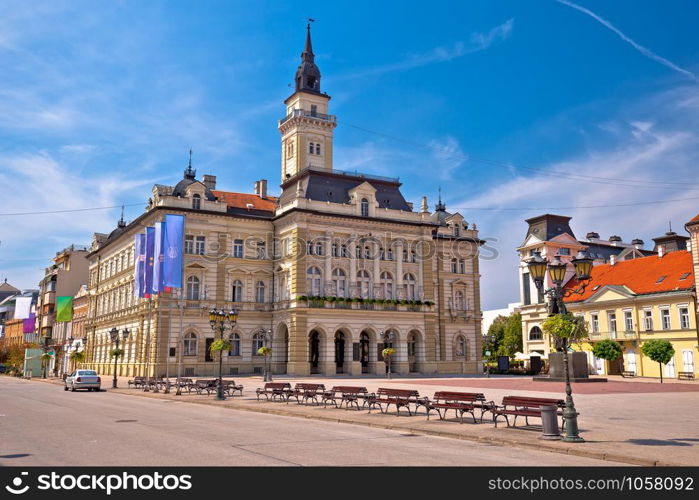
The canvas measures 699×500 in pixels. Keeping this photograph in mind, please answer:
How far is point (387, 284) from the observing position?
6200 cm

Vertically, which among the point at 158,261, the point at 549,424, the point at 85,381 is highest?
the point at 158,261

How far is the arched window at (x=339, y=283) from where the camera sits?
58844mm

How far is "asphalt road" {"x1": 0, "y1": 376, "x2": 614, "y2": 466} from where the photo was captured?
12203mm

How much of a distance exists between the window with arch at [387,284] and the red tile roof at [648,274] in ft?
60.5

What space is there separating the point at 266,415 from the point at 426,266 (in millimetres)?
41998

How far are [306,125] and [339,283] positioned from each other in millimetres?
19612

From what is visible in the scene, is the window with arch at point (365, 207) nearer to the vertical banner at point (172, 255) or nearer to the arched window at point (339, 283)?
the arched window at point (339, 283)

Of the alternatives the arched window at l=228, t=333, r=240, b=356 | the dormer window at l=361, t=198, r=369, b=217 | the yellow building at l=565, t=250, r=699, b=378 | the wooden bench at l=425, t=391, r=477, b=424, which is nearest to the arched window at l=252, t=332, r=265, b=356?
the arched window at l=228, t=333, r=240, b=356

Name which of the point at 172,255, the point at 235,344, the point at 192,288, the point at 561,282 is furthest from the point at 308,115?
the point at 561,282

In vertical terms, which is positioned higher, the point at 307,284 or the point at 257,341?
the point at 307,284

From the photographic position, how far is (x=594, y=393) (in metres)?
31.9

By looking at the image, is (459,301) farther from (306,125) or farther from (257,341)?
(306,125)

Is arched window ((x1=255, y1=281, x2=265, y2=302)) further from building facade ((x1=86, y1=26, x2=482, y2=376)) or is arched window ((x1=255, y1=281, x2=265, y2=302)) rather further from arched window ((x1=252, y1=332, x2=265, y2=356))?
arched window ((x1=252, y1=332, x2=265, y2=356))
